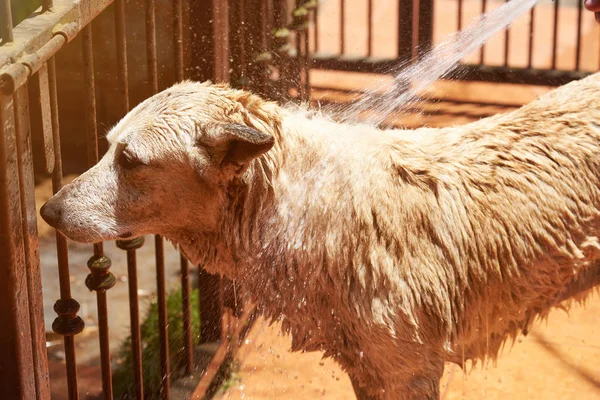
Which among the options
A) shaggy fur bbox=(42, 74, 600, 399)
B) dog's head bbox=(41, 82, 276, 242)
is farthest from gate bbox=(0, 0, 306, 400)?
shaggy fur bbox=(42, 74, 600, 399)

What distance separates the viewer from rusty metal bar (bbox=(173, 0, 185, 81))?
460 cm

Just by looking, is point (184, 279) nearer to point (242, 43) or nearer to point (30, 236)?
point (242, 43)

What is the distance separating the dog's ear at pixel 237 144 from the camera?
362cm

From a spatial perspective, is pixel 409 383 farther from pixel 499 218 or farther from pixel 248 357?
pixel 248 357

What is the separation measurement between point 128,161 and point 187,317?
173 cm

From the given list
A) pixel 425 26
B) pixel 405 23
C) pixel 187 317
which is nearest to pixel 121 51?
pixel 187 317

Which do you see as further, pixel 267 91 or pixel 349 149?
pixel 267 91

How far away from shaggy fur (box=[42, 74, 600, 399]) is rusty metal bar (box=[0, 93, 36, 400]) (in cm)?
60

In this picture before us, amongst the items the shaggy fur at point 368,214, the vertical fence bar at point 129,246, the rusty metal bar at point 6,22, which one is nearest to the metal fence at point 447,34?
the shaggy fur at point 368,214

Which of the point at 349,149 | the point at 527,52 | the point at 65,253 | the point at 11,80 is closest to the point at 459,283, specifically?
the point at 349,149

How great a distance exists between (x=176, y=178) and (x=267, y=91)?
2728mm

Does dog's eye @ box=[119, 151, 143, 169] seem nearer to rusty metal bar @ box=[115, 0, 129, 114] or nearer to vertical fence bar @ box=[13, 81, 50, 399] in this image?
rusty metal bar @ box=[115, 0, 129, 114]

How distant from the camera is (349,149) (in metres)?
4.17

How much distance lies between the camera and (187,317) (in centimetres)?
533
